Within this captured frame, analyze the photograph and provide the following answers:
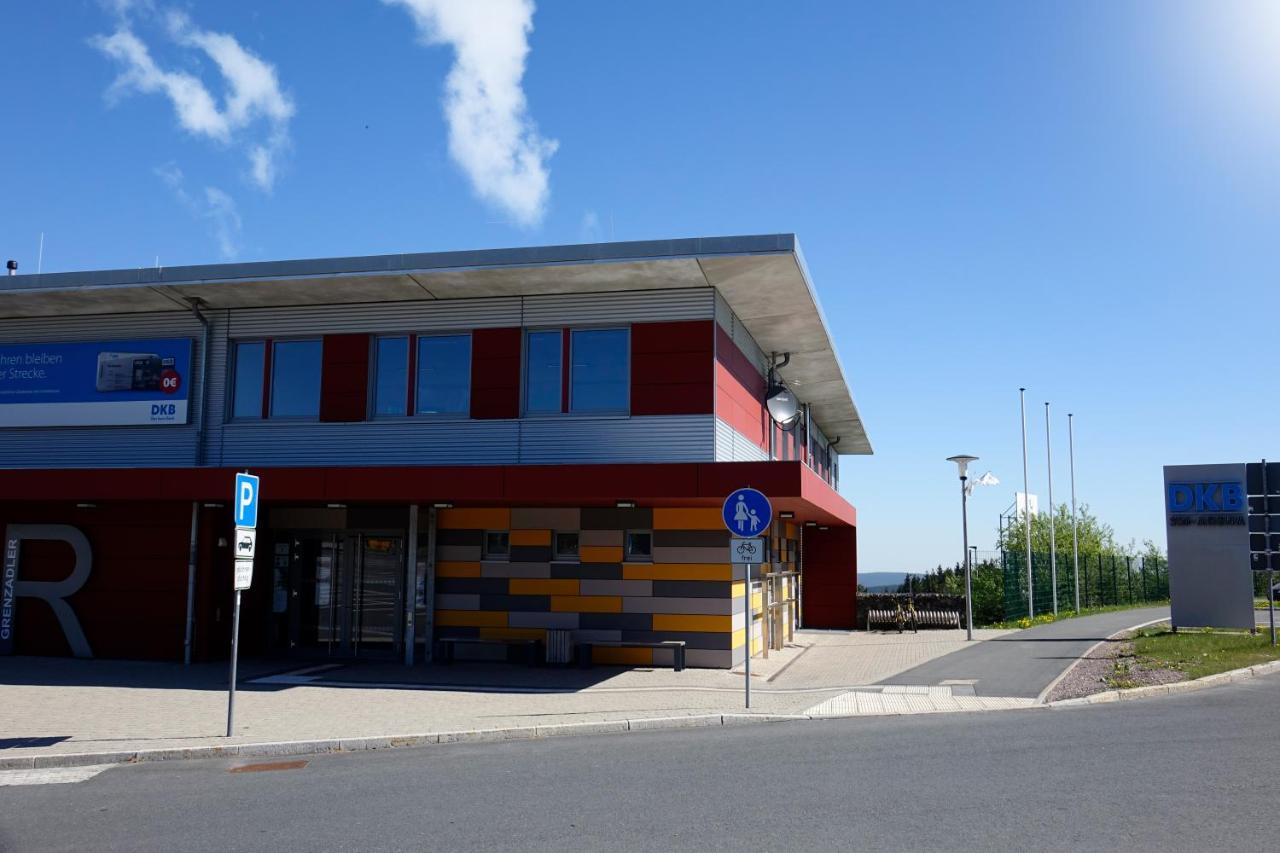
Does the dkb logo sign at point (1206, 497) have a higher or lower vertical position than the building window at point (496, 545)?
higher

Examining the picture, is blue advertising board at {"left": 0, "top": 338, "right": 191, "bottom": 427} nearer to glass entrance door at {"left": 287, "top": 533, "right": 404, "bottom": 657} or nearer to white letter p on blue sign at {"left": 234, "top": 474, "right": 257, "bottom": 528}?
glass entrance door at {"left": 287, "top": 533, "right": 404, "bottom": 657}

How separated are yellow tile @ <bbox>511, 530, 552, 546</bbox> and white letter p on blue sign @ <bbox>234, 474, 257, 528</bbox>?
6.37m

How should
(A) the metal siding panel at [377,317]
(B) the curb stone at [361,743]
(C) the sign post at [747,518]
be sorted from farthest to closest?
(A) the metal siding panel at [377,317], (C) the sign post at [747,518], (B) the curb stone at [361,743]

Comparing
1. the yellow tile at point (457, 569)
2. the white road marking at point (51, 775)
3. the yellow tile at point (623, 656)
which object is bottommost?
the white road marking at point (51, 775)

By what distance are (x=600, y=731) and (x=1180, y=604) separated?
17.1 m

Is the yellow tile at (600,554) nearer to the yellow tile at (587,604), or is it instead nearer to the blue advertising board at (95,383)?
the yellow tile at (587,604)

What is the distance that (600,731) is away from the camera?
11.4 metres

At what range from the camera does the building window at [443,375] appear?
17422 millimetres

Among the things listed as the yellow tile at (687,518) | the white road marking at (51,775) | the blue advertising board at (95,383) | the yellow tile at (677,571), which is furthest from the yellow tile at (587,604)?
the white road marking at (51,775)

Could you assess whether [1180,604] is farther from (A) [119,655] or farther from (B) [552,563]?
(A) [119,655]

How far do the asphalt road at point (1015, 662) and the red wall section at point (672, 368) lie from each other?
5254mm

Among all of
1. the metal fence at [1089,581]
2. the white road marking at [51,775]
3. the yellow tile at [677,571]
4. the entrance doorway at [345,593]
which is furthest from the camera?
the metal fence at [1089,581]

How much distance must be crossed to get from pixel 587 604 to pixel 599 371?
369 cm

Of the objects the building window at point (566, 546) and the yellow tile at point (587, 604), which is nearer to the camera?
the yellow tile at point (587, 604)
